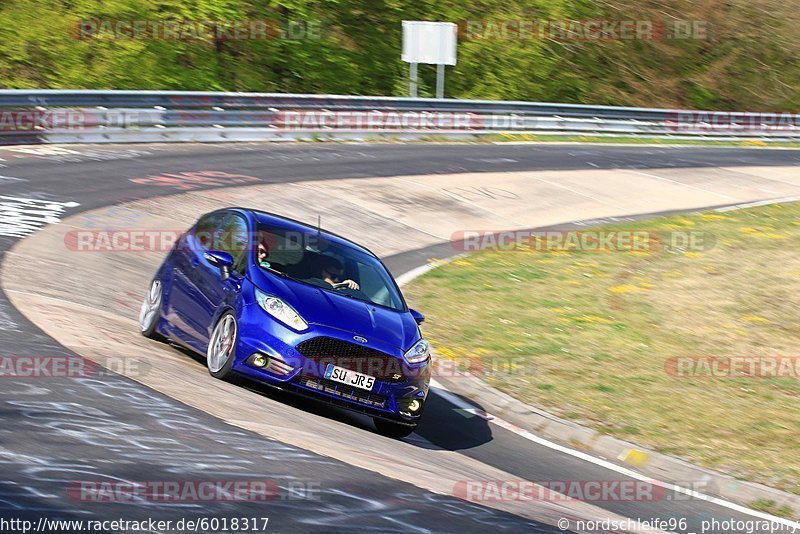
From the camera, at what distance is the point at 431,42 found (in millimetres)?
37781

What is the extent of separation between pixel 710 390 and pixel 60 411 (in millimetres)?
8133

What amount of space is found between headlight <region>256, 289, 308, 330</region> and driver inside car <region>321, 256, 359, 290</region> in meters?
0.85

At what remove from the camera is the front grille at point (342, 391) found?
31.1 feet

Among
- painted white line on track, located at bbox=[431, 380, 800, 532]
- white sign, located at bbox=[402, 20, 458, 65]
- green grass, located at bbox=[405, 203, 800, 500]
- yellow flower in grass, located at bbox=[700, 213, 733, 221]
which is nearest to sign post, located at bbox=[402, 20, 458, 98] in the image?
white sign, located at bbox=[402, 20, 458, 65]

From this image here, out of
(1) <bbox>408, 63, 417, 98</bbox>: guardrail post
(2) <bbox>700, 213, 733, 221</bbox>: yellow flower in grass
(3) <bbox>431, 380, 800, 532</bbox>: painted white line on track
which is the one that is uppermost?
(1) <bbox>408, 63, 417, 98</bbox>: guardrail post

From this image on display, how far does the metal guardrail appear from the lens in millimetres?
25641

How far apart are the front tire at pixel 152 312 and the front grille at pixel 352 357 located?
2.52 m

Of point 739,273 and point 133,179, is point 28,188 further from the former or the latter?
point 739,273

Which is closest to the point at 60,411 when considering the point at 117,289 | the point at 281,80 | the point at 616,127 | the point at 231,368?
the point at 231,368

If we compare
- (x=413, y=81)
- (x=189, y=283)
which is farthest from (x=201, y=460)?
(x=413, y=81)

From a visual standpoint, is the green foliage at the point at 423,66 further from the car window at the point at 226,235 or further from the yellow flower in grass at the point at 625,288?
the car window at the point at 226,235

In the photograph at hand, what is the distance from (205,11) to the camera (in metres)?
41.1

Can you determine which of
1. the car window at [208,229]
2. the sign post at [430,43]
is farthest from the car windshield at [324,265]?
the sign post at [430,43]

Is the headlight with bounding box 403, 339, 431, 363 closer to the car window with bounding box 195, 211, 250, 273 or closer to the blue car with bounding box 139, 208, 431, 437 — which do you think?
the blue car with bounding box 139, 208, 431, 437
